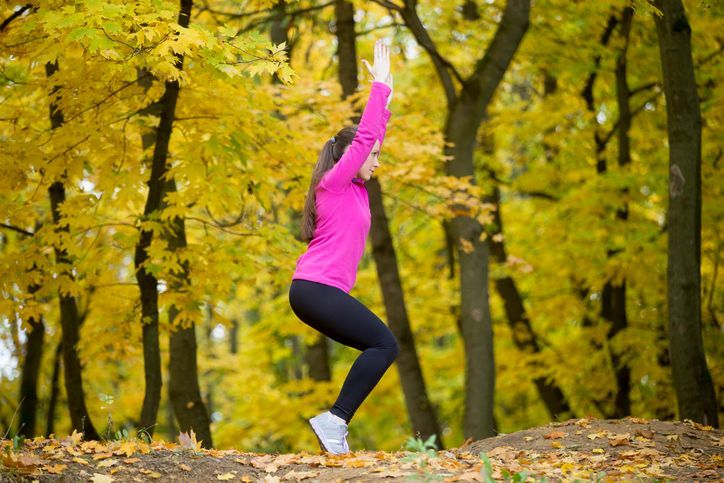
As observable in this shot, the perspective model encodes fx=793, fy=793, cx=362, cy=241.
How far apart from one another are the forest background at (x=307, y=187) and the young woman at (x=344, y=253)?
0.86m

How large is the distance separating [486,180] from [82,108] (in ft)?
28.0

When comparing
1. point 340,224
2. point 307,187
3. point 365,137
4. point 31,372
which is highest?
point 307,187

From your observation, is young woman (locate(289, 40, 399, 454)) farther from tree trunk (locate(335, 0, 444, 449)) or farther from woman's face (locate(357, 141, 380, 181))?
tree trunk (locate(335, 0, 444, 449))

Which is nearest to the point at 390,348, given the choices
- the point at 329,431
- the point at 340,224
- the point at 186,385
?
the point at 329,431

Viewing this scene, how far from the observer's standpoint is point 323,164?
14.4 ft

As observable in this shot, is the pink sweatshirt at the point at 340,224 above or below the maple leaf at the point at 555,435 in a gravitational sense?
above

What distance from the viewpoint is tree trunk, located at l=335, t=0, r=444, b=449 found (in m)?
10.0

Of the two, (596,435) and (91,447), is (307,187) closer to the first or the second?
(596,435)

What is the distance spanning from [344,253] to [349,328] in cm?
41

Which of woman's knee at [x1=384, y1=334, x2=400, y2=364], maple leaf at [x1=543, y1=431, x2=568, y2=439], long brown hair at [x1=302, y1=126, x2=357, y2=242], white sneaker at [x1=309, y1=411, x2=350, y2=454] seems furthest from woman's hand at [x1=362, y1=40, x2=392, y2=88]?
maple leaf at [x1=543, y1=431, x2=568, y2=439]

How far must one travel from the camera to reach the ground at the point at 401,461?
3.88 m

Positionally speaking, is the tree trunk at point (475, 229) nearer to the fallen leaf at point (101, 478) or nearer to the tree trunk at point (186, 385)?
the tree trunk at point (186, 385)

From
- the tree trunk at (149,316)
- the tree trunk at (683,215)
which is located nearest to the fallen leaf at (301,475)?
the tree trunk at (149,316)

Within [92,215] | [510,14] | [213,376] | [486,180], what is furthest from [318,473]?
[213,376]
